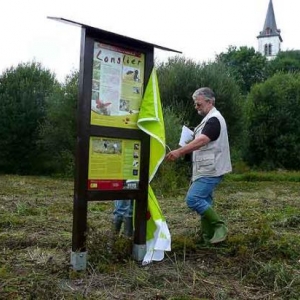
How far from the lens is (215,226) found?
17.8 ft

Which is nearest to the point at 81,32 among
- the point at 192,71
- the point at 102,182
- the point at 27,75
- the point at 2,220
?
the point at 102,182

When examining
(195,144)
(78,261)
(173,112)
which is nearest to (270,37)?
(173,112)

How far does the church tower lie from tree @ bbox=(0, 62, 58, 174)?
260ft

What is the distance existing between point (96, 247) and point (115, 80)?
5.33ft

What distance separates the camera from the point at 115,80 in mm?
4457

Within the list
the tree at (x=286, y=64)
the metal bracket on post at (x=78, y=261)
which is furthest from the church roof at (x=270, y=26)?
the metal bracket on post at (x=78, y=261)

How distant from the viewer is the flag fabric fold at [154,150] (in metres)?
4.64

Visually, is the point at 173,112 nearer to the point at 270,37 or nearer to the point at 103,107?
the point at 103,107

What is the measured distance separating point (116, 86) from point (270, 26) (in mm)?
100164

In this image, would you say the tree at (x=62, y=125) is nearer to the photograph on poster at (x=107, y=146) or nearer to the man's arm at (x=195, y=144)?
the man's arm at (x=195, y=144)

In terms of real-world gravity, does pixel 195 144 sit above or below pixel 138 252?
above

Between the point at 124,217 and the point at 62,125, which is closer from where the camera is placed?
A: the point at 124,217

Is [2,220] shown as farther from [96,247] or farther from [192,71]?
[192,71]

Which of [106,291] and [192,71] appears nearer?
[106,291]
